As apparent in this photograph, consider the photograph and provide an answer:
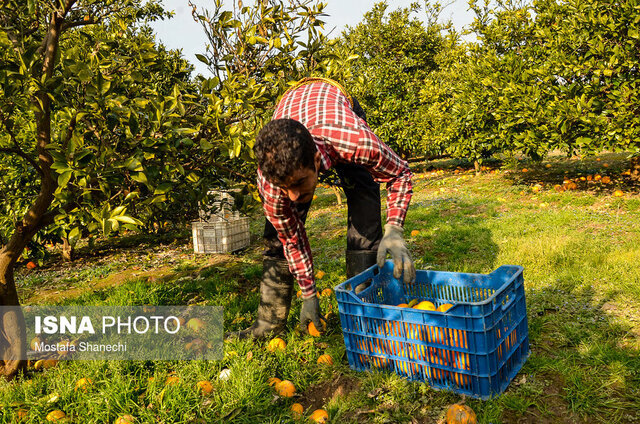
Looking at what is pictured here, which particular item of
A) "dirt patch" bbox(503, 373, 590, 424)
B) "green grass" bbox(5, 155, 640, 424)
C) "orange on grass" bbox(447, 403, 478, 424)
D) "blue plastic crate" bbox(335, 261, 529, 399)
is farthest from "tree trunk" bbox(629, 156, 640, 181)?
"orange on grass" bbox(447, 403, 478, 424)

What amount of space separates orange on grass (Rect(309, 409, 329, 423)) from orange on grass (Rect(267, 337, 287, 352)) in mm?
778

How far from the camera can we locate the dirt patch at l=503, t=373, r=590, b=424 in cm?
230

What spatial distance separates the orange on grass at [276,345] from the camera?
3.19m

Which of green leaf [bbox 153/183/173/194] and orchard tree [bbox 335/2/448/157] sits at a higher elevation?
orchard tree [bbox 335/2/448/157]

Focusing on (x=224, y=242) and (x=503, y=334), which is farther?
(x=224, y=242)

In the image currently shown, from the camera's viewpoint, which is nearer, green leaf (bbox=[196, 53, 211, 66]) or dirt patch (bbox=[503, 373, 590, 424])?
dirt patch (bbox=[503, 373, 590, 424])

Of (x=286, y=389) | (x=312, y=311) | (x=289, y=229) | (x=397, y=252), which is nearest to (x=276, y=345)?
(x=312, y=311)

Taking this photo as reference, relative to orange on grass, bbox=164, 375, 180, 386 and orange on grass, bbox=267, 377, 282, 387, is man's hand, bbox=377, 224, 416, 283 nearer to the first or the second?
orange on grass, bbox=267, 377, 282, 387

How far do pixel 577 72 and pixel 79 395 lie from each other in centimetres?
849

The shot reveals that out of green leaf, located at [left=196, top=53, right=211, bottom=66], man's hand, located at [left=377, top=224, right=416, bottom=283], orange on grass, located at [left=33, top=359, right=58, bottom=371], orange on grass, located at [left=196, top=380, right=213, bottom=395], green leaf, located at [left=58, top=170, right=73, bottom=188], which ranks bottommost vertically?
orange on grass, located at [left=196, top=380, right=213, bottom=395]

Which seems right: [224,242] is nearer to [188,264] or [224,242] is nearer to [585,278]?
[188,264]

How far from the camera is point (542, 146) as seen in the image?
7.74 metres

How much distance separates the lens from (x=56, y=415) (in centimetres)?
251

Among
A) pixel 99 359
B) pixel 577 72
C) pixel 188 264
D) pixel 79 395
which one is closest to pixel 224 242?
pixel 188 264
